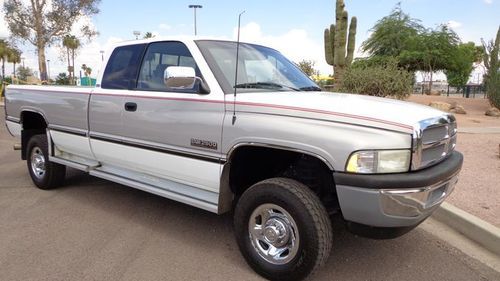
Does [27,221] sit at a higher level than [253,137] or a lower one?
lower

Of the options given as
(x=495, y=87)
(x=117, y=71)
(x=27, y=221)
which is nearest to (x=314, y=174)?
(x=117, y=71)

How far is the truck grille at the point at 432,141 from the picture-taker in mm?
3027

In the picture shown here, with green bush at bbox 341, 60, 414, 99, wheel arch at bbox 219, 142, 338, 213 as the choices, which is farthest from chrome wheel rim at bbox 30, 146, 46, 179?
green bush at bbox 341, 60, 414, 99

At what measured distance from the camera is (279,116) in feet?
11.0

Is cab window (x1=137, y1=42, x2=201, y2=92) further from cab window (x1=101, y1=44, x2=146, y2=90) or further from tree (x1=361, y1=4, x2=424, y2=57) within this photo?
tree (x1=361, y1=4, x2=424, y2=57)

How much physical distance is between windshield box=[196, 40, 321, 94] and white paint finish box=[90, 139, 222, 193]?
28.7 inches

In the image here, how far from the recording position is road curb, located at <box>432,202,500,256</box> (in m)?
4.15

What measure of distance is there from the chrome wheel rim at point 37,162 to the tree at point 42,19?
27848 mm

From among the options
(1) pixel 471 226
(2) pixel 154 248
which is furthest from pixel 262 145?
(1) pixel 471 226

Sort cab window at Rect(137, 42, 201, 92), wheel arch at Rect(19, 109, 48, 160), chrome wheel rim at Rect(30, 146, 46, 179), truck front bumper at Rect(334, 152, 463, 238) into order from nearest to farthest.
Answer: truck front bumper at Rect(334, 152, 463, 238), cab window at Rect(137, 42, 201, 92), chrome wheel rim at Rect(30, 146, 46, 179), wheel arch at Rect(19, 109, 48, 160)

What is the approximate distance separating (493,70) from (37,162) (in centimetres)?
1896

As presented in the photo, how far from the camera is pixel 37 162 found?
613 centimetres

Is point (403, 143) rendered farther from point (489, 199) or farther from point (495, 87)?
point (495, 87)

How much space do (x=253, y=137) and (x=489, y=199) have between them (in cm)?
347
